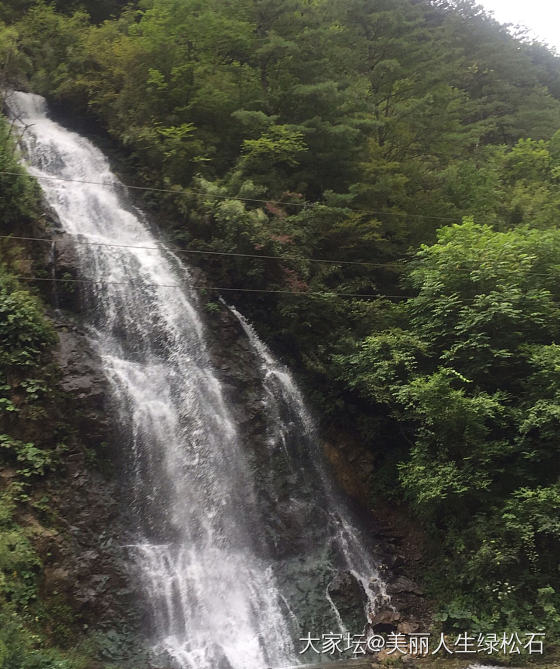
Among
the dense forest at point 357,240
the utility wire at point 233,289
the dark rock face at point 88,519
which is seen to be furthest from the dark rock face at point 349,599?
the utility wire at point 233,289

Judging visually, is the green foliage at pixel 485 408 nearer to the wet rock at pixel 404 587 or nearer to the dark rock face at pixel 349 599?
the wet rock at pixel 404 587

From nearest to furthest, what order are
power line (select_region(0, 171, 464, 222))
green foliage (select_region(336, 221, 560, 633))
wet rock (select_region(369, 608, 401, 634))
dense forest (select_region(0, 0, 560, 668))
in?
green foliage (select_region(336, 221, 560, 633))
dense forest (select_region(0, 0, 560, 668))
wet rock (select_region(369, 608, 401, 634))
power line (select_region(0, 171, 464, 222))

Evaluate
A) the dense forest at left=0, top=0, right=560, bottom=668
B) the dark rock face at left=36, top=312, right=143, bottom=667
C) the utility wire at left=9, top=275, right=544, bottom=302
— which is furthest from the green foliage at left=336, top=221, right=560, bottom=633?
the dark rock face at left=36, top=312, right=143, bottom=667

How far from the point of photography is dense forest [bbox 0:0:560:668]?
9.41 metres

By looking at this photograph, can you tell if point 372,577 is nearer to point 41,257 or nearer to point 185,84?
point 41,257

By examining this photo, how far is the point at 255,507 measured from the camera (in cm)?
1066

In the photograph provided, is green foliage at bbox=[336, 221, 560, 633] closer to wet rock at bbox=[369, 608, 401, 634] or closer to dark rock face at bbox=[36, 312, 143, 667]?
wet rock at bbox=[369, 608, 401, 634]

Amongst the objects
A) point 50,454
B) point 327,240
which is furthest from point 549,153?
point 50,454

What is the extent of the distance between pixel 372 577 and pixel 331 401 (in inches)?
160

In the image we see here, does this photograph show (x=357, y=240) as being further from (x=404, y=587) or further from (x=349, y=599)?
(x=349, y=599)

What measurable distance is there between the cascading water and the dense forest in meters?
1.31

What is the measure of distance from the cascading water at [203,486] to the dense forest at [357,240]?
4.29 ft

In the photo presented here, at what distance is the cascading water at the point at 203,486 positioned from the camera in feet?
28.9

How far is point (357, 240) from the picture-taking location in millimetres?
14164
